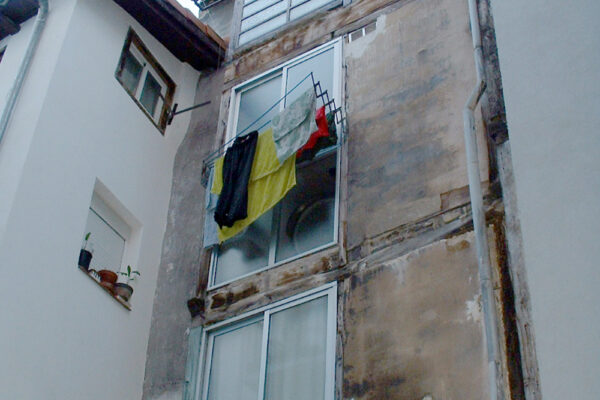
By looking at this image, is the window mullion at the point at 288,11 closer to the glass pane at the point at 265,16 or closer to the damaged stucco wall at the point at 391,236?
the glass pane at the point at 265,16

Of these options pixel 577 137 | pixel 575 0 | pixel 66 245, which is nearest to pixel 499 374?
pixel 577 137

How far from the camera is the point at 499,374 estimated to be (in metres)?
Result: 8.20

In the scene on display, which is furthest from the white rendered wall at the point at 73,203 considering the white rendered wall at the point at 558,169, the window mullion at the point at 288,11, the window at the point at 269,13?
the white rendered wall at the point at 558,169

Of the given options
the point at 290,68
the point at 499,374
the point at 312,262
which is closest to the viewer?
the point at 499,374

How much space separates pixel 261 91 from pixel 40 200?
419 cm

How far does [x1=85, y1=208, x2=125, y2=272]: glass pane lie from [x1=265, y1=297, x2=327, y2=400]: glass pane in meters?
2.84

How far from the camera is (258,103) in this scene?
1363cm

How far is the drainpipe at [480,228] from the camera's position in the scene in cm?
831

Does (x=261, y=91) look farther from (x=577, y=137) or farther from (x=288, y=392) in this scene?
(x=577, y=137)

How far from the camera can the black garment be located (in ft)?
38.5

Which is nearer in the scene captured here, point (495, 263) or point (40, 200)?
point (495, 263)

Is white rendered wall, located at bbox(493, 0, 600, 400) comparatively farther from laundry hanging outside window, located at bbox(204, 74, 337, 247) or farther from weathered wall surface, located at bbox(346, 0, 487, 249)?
laundry hanging outside window, located at bbox(204, 74, 337, 247)

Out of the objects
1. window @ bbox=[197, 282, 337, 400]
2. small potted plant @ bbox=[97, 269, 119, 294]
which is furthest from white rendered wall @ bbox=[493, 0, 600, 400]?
small potted plant @ bbox=[97, 269, 119, 294]

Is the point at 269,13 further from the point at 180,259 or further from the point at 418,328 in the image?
the point at 418,328
